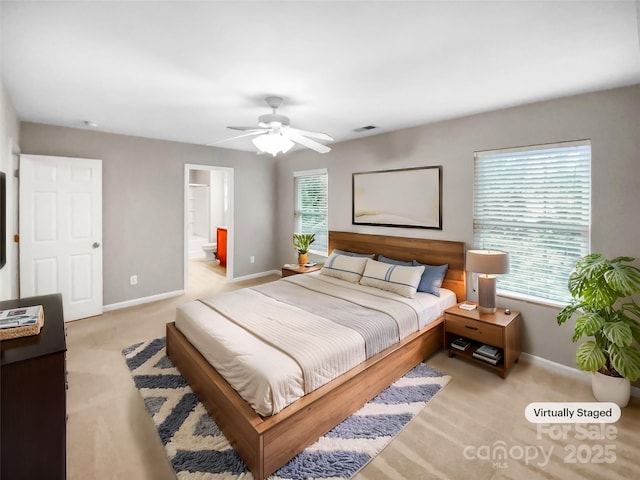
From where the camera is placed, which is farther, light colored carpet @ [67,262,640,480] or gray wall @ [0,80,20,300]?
gray wall @ [0,80,20,300]

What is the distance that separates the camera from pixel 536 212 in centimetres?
291

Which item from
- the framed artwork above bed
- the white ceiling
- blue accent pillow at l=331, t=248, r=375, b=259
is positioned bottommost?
blue accent pillow at l=331, t=248, r=375, b=259

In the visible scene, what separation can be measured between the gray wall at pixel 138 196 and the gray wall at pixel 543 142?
292 centimetres

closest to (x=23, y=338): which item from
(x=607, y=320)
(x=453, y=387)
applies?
(x=453, y=387)

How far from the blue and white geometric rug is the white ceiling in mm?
2453

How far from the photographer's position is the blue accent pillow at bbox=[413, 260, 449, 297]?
3330 mm

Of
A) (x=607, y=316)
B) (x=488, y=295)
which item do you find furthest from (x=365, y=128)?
(x=607, y=316)

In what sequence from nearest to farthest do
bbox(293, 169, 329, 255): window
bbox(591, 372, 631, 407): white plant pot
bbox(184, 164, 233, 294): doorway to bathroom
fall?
bbox(591, 372, 631, 407): white plant pot → bbox(293, 169, 329, 255): window → bbox(184, 164, 233, 294): doorway to bathroom

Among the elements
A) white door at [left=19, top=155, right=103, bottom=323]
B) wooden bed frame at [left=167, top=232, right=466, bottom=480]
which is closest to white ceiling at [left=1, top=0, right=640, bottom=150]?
white door at [left=19, top=155, right=103, bottom=323]

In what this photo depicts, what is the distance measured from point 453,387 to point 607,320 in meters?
1.27

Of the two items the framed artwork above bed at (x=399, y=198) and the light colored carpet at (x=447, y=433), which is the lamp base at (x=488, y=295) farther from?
the framed artwork above bed at (x=399, y=198)

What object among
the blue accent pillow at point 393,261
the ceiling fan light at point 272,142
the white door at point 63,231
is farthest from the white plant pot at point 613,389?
the white door at point 63,231

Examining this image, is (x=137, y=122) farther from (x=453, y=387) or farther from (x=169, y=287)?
(x=453, y=387)

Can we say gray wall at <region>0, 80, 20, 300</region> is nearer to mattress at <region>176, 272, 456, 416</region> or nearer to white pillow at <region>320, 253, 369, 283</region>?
mattress at <region>176, 272, 456, 416</region>
